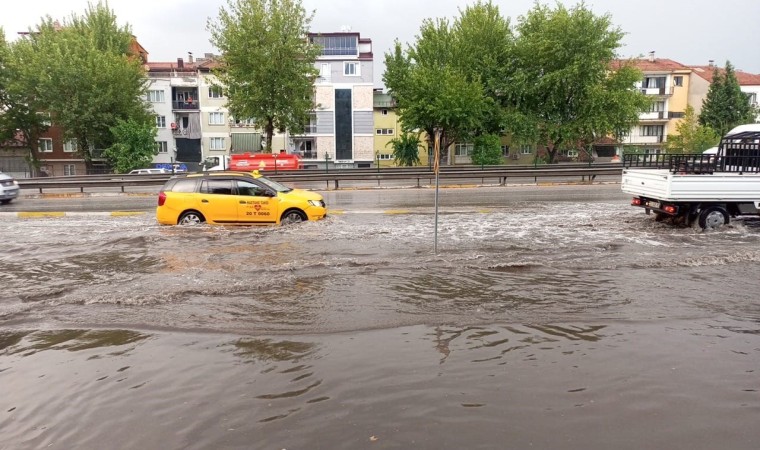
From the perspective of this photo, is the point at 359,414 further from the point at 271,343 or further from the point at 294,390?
the point at 271,343

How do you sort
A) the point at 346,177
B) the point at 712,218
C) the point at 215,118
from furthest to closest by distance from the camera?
the point at 215,118 → the point at 346,177 → the point at 712,218

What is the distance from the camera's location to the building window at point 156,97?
54.9 meters

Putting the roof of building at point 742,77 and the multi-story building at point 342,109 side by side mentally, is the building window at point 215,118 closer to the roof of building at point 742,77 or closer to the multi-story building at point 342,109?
the multi-story building at point 342,109

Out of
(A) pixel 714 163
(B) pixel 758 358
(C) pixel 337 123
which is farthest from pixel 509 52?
(B) pixel 758 358

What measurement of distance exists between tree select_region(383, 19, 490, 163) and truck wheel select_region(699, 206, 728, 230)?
93.3 ft

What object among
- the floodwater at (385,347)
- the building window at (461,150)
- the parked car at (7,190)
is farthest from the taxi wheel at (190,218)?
the building window at (461,150)

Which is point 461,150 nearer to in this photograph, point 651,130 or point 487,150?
point 487,150

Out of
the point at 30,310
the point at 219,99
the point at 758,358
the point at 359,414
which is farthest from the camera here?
the point at 219,99

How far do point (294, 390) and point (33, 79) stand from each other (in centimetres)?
5021

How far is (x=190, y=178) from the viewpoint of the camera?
13.5 m

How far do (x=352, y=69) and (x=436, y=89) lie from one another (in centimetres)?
1542

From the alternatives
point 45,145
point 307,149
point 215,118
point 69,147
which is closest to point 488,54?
Result: point 307,149

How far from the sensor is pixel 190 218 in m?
13.3

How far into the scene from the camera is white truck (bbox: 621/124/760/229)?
11.8m
